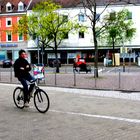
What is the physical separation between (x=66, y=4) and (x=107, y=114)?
5609 cm

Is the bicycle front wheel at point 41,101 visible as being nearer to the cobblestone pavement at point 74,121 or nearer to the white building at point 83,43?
the cobblestone pavement at point 74,121

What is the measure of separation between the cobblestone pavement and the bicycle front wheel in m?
0.16

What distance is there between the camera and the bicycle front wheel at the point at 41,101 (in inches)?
446

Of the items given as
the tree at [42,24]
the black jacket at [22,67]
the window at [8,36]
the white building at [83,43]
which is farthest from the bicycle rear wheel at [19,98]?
the window at [8,36]

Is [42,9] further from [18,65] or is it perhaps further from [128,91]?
[18,65]

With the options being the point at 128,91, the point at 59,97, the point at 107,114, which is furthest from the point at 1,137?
the point at 128,91

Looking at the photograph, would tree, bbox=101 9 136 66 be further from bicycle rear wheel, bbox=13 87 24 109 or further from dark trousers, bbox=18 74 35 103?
dark trousers, bbox=18 74 35 103

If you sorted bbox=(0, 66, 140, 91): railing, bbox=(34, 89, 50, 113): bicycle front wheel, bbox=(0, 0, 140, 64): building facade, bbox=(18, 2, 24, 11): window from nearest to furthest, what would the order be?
bbox=(34, 89, 50, 113): bicycle front wheel → bbox=(0, 66, 140, 91): railing → bbox=(0, 0, 140, 64): building facade → bbox=(18, 2, 24, 11): window

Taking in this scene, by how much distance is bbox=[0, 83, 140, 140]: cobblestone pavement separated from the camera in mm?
8414

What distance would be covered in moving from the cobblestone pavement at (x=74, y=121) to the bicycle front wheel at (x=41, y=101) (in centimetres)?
16

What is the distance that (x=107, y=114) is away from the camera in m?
11.1

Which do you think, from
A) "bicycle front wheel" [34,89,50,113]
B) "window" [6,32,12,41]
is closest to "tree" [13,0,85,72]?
"window" [6,32,12,41]

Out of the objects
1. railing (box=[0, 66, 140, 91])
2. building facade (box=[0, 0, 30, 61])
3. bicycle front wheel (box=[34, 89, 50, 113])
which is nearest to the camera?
bicycle front wheel (box=[34, 89, 50, 113])

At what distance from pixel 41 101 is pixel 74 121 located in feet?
5.51
